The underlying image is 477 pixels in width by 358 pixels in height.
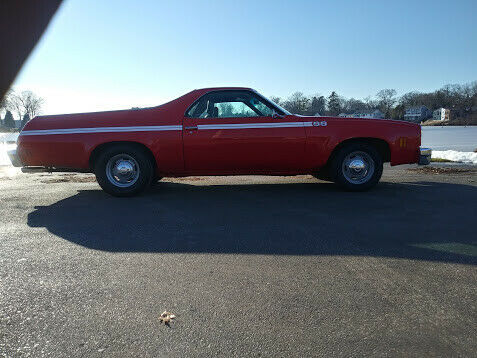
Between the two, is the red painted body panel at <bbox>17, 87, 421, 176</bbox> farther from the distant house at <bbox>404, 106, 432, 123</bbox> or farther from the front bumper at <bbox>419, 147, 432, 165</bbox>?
the distant house at <bbox>404, 106, 432, 123</bbox>

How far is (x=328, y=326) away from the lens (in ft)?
5.63

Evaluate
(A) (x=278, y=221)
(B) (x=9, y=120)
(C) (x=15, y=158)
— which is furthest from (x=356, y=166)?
(B) (x=9, y=120)

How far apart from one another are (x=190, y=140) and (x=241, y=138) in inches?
29.5

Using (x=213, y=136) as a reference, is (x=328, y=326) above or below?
below

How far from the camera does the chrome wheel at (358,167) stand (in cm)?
539

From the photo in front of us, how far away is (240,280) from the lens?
7.37ft

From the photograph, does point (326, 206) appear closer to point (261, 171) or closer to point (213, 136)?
point (261, 171)

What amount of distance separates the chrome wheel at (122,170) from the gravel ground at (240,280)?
843 mm

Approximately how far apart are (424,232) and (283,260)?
61.5 inches

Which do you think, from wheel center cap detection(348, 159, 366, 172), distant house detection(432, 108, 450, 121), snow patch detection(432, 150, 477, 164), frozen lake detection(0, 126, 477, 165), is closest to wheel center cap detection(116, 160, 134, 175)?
frozen lake detection(0, 126, 477, 165)

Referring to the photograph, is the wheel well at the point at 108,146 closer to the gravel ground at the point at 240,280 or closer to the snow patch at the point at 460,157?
the gravel ground at the point at 240,280

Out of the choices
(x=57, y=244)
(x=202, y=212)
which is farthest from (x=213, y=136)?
(x=57, y=244)

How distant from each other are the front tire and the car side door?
0.65 m

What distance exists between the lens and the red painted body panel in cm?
507
